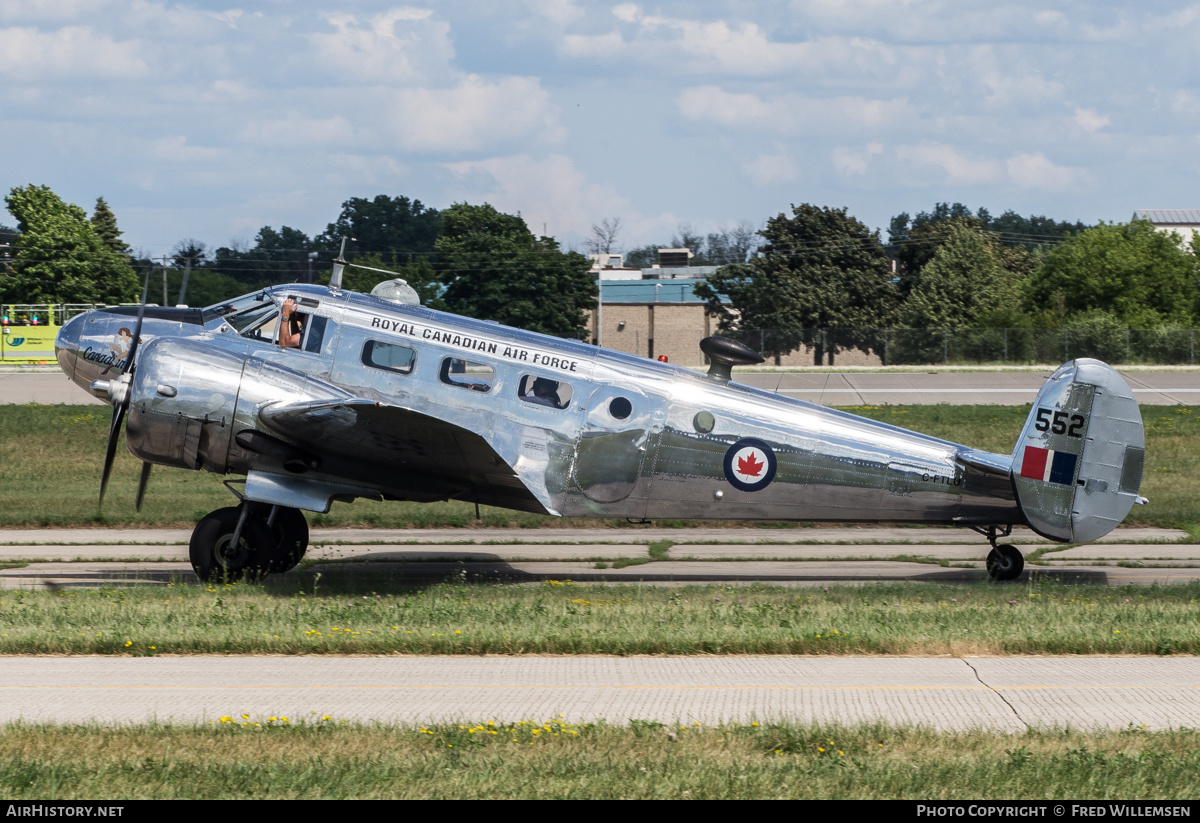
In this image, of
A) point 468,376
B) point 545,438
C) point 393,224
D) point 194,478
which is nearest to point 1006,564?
point 545,438

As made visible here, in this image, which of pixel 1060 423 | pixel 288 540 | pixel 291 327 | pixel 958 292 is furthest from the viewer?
pixel 958 292

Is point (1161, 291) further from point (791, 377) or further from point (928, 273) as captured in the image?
point (791, 377)

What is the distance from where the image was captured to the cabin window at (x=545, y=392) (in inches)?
545

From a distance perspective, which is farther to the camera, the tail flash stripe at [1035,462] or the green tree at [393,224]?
the green tree at [393,224]

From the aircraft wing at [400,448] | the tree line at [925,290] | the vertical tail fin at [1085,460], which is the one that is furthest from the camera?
the tree line at [925,290]

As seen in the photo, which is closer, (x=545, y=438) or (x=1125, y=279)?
(x=545, y=438)

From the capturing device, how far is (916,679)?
9312mm

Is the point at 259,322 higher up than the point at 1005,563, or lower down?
higher up

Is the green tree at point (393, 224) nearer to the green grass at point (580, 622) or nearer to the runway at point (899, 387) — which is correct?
the runway at point (899, 387)

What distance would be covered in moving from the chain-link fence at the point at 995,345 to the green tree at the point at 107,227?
6619cm

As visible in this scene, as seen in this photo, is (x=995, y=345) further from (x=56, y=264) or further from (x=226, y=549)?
(x=56, y=264)

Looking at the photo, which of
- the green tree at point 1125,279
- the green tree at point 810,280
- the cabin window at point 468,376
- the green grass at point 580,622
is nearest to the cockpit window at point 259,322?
the cabin window at point 468,376

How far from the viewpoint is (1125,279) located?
72.6 meters

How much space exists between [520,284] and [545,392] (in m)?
66.0
